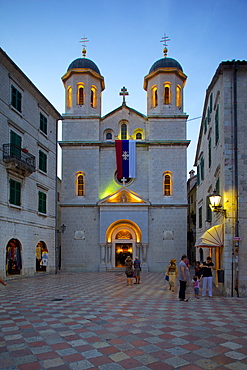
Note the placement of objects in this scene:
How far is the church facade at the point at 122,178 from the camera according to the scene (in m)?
31.4

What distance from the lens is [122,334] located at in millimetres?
7895

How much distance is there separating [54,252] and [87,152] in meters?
9.93

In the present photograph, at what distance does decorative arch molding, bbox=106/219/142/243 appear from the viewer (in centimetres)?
3178

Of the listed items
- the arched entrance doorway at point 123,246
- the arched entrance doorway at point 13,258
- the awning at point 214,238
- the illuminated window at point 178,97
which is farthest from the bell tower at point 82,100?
the awning at point 214,238

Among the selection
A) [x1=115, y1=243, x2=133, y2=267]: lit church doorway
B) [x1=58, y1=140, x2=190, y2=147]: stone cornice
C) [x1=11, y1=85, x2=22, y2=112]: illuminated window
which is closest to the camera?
[x1=11, y1=85, x2=22, y2=112]: illuminated window

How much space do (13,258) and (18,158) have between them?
6.14 metres

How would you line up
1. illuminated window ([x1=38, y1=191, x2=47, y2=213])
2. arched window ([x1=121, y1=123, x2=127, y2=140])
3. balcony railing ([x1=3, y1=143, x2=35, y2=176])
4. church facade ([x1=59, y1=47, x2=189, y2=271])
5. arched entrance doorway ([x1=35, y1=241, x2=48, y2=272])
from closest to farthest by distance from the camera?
balcony railing ([x1=3, y1=143, x2=35, y2=176]), arched entrance doorway ([x1=35, y1=241, x2=48, y2=272]), illuminated window ([x1=38, y1=191, x2=47, y2=213]), church facade ([x1=59, y1=47, x2=189, y2=271]), arched window ([x1=121, y1=123, x2=127, y2=140])

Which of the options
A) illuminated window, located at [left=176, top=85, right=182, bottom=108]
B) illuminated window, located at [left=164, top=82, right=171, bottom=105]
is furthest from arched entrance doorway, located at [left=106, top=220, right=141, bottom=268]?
illuminated window, located at [left=176, top=85, right=182, bottom=108]

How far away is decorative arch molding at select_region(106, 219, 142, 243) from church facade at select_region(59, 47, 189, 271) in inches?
3.6

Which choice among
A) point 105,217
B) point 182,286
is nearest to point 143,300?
point 182,286

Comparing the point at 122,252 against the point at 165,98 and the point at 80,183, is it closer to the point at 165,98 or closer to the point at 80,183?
the point at 80,183

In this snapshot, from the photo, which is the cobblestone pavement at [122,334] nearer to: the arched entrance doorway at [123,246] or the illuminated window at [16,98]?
the illuminated window at [16,98]

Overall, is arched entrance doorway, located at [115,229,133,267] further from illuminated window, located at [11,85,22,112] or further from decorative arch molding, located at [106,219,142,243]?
illuminated window, located at [11,85,22,112]

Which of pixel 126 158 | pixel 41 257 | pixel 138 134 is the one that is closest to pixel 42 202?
pixel 41 257
